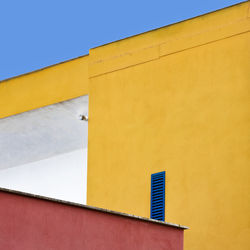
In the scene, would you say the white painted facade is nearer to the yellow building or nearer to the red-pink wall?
the yellow building

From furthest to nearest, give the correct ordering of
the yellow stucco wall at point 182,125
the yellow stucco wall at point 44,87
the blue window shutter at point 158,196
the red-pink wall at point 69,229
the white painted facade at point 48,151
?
the white painted facade at point 48,151 < the yellow stucco wall at point 44,87 < the blue window shutter at point 158,196 < the yellow stucco wall at point 182,125 < the red-pink wall at point 69,229

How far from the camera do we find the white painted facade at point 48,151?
18.8 meters

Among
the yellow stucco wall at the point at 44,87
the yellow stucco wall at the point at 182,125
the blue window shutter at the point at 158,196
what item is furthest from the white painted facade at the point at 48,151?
the blue window shutter at the point at 158,196

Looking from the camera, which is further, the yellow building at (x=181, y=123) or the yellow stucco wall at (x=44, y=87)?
the yellow stucco wall at (x=44, y=87)

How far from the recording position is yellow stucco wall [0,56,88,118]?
714 inches

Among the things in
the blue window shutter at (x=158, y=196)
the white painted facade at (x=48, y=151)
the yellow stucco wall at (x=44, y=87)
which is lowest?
the blue window shutter at (x=158, y=196)

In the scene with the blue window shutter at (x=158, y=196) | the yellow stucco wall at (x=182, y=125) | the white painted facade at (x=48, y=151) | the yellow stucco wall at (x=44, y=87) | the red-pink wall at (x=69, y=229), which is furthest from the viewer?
the white painted facade at (x=48, y=151)

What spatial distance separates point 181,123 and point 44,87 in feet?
12.4

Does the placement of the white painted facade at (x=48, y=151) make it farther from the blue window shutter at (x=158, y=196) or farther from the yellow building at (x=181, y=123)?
the blue window shutter at (x=158, y=196)

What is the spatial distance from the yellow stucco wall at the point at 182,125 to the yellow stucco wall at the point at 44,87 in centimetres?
50

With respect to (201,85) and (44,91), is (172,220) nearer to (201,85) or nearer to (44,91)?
(201,85)

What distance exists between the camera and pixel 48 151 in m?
20.5

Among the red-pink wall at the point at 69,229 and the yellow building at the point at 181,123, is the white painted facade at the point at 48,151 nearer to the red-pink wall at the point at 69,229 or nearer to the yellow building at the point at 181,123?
the yellow building at the point at 181,123

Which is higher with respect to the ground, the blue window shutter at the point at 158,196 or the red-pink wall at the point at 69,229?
Result: the blue window shutter at the point at 158,196
